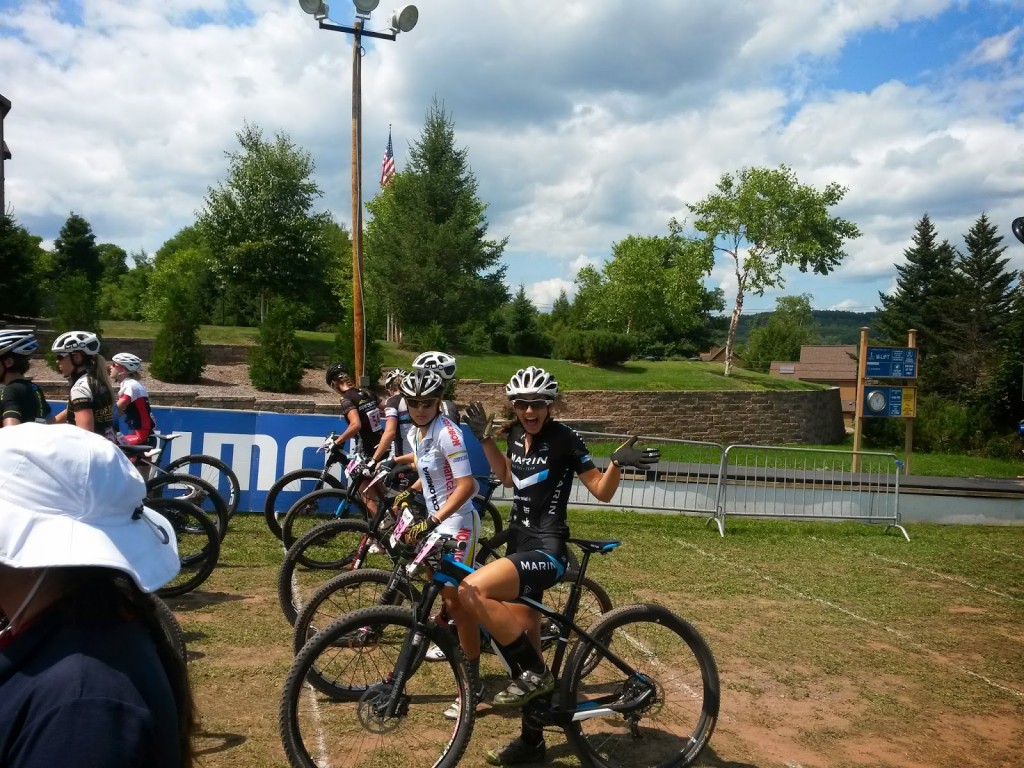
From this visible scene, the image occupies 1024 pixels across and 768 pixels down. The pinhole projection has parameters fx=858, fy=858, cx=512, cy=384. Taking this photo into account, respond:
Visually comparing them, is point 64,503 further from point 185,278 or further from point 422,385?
point 185,278

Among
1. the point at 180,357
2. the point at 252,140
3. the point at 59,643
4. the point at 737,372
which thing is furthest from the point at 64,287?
the point at 737,372

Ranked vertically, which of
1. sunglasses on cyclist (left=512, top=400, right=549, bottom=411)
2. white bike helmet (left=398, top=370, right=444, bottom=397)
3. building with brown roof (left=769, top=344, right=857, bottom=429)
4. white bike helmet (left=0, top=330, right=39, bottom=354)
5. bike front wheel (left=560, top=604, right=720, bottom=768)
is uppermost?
white bike helmet (left=0, top=330, right=39, bottom=354)

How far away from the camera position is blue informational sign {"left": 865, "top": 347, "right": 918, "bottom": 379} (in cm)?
1888

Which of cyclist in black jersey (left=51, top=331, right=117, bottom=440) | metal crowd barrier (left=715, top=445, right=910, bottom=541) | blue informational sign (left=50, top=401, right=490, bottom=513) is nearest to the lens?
cyclist in black jersey (left=51, top=331, right=117, bottom=440)

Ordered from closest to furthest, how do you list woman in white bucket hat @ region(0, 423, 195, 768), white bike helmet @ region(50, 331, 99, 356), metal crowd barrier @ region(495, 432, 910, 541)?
woman in white bucket hat @ region(0, 423, 195, 768)
white bike helmet @ region(50, 331, 99, 356)
metal crowd barrier @ region(495, 432, 910, 541)

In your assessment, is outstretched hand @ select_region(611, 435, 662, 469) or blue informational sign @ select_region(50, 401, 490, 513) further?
blue informational sign @ select_region(50, 401, 490, 513)

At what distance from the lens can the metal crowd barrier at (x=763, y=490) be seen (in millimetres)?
13117

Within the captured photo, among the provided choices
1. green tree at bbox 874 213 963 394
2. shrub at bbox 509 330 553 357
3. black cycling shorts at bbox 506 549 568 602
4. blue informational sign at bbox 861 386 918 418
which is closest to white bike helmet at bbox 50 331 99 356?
black cycling shorts at bbox 506 549 568 602

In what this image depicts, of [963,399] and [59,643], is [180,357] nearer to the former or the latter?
[59,643]

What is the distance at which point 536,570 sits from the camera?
176 inches

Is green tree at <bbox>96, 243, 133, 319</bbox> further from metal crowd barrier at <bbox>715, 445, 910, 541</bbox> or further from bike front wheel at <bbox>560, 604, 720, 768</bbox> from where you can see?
bike front wheel at <bbox>560, 604, 720, 768</bbox>

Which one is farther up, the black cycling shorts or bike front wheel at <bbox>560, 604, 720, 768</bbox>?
the black cycling shorts

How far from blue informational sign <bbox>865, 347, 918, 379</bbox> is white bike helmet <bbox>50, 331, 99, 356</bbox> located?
53.3 ft

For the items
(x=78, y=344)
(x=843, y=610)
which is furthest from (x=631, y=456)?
(x=78, y=344)
